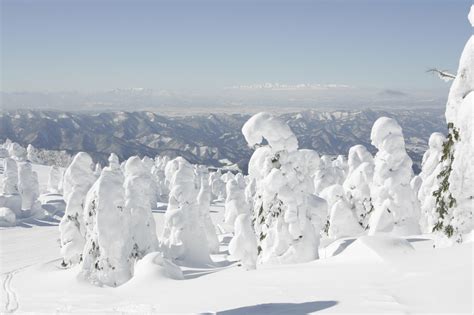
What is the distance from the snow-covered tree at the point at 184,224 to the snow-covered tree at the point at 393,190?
11.7 metres

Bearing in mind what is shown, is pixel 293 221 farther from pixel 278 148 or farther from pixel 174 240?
pixel 174 240

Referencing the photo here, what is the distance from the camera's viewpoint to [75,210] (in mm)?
30547

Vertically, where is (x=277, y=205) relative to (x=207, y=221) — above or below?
above

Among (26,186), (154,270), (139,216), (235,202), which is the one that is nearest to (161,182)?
(26,186)

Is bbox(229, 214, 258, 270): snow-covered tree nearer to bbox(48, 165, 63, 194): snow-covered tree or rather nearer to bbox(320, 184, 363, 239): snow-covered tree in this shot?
bbox(320, 184, 363, 239): snow-covered tree

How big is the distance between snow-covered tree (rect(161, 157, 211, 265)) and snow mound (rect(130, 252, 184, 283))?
7764 mm

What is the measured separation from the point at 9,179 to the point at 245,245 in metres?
52.5

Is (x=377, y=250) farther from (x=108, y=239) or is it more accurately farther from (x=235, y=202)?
(x=235, y=202)

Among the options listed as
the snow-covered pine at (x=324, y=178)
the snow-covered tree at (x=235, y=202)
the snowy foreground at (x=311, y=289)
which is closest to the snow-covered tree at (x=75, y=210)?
the snowy foreground at (x=311, y=289)

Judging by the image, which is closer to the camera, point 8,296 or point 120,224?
point 8,296

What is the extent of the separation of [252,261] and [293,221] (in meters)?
2.90

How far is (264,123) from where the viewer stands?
76.3 feet

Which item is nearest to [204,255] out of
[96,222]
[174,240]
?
[174,240]

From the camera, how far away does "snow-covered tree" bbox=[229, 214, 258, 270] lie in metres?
23.3
